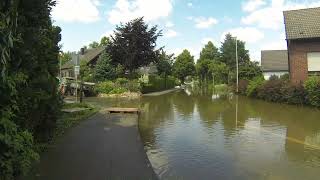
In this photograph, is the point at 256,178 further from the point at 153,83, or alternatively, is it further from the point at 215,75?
the point at 215,75

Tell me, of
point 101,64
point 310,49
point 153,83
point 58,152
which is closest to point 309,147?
point 58,152

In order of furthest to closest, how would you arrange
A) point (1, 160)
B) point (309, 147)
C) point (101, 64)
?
1. point (101, 64)
2. point (309, 147)
3. point (1, 160)

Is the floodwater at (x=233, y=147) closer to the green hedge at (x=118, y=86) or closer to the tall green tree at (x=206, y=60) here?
the green hedge at (x=118, y=86)

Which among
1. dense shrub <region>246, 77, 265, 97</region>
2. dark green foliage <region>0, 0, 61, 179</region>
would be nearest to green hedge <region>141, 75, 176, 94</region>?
dense shrub <region>246, 77, 265, 97</region>

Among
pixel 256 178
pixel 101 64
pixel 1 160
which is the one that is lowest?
pixel 256 178

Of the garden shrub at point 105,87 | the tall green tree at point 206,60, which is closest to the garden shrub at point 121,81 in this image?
the garden shrub at point 105,87

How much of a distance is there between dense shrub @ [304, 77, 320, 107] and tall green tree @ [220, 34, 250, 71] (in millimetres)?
53530

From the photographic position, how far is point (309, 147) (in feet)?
44.4

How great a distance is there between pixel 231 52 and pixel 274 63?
961 inches

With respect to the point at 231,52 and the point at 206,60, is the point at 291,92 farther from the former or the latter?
the point at 206,60

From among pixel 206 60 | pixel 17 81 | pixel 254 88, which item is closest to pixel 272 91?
pixel 254 88

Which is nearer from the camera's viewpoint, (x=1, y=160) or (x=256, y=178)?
(x=1, y=160)

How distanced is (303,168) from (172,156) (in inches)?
137

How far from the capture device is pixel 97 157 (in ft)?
32.7
